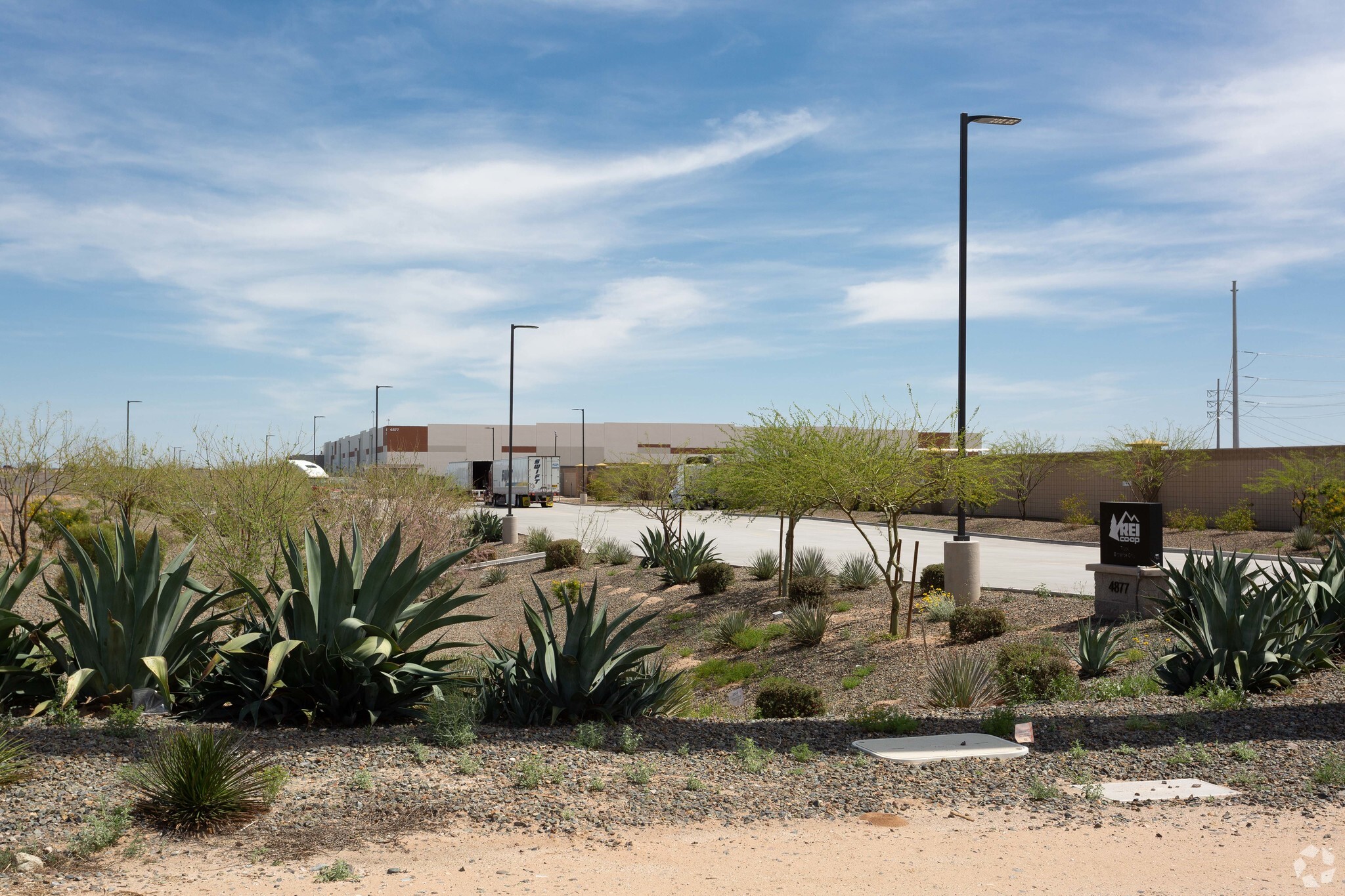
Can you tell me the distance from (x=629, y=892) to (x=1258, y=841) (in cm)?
326

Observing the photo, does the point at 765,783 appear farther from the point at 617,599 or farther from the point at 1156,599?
the point at 617,599

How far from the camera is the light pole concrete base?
1681 centimetres

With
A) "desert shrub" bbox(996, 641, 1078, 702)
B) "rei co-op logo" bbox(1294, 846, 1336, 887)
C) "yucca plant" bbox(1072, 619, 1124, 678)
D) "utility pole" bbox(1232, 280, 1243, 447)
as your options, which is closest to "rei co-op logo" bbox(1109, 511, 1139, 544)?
"yucca plant" bbox(1072, 619, 1124, 678)

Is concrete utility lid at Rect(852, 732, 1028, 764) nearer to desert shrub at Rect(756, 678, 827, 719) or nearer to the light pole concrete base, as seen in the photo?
desert shrub at Rect(756, 678, 827, 719)

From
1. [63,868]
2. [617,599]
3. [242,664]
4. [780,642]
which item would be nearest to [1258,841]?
[63,868]

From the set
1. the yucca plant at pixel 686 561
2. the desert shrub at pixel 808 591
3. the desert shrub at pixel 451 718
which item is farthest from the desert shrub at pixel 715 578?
the desert shrub at pixel 451 718

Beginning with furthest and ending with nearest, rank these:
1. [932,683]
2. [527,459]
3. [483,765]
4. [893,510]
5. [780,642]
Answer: [527,459]
[780,642]
[893,510]
[932,683]
[483,765]

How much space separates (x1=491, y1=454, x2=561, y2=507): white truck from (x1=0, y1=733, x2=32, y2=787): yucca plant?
173ft

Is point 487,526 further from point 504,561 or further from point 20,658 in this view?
point 20,658

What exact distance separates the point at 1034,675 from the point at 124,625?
8.33 meters

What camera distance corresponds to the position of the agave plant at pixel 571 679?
7.44 meters

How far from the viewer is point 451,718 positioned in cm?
674

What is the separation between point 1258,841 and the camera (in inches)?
211

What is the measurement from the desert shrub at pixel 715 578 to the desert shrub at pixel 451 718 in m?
14.2
